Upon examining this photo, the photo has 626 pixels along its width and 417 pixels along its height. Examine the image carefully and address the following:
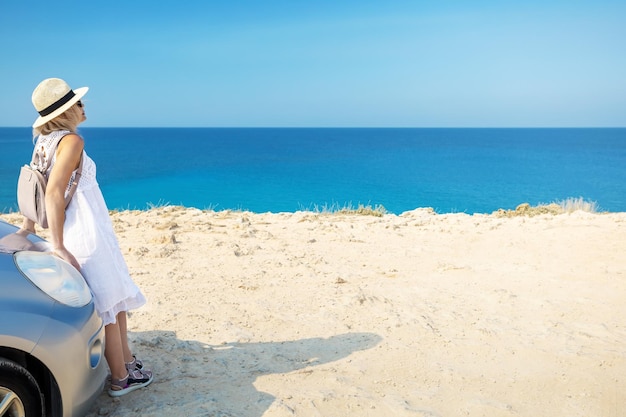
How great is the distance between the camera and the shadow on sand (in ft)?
11.0

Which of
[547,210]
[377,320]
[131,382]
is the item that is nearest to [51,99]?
[131,382]

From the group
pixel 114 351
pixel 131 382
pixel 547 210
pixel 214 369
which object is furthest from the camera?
pixel 547 210

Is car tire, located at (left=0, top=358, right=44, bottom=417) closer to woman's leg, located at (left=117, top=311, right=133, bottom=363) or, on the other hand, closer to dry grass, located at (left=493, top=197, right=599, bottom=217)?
woman's leg, located at (left=117, top=311, right=133, bottom=363)

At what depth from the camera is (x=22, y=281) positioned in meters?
2.67

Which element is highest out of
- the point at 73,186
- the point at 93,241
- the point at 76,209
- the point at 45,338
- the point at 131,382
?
the point at 73,186

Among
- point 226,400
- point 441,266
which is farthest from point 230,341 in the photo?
point 441,266

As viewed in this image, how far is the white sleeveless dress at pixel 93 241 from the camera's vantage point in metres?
3.20

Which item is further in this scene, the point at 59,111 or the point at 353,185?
the point at 353,185

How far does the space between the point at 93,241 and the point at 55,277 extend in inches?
15.4

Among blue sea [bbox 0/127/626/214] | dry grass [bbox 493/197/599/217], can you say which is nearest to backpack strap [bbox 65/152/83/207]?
dry grass [bbox 493/197/599/217]

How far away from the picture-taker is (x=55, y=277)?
9.39 feet

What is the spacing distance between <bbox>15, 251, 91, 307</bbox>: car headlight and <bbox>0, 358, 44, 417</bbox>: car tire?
393mm

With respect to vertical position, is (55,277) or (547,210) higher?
(547,210)

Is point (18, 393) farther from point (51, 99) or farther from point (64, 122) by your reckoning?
point (51, 99)
